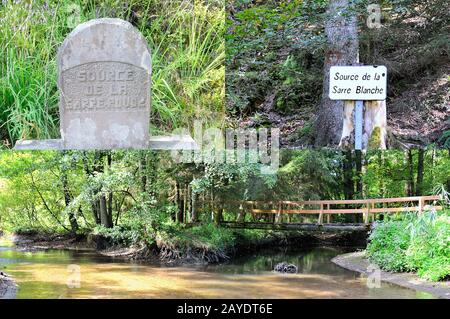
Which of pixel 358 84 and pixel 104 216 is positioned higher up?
pixel 358 84

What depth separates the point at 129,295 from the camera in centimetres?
586

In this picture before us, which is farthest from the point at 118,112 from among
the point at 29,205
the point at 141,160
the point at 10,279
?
the point at 29,205

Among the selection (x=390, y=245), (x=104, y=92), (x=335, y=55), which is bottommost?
(x=390, y=245)

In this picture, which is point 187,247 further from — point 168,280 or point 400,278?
point 400,278

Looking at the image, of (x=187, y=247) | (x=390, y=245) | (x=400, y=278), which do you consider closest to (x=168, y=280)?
(x=187, y=247)

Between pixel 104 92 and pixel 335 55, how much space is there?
2.30 metres

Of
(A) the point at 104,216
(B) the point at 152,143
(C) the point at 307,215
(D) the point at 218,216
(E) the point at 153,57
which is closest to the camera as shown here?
(B) the point at 152,143

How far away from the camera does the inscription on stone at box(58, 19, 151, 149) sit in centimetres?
372

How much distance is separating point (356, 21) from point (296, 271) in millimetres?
3836

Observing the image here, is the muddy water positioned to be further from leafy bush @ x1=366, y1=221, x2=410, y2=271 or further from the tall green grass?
the tall green grass

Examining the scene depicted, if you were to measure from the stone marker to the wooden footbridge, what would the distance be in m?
5.27

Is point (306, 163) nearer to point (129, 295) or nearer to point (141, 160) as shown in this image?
point (141, 160)

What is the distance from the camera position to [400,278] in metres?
6.88

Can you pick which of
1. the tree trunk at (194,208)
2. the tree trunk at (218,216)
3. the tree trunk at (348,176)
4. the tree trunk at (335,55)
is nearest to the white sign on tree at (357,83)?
the tree trunk at (335,55)
